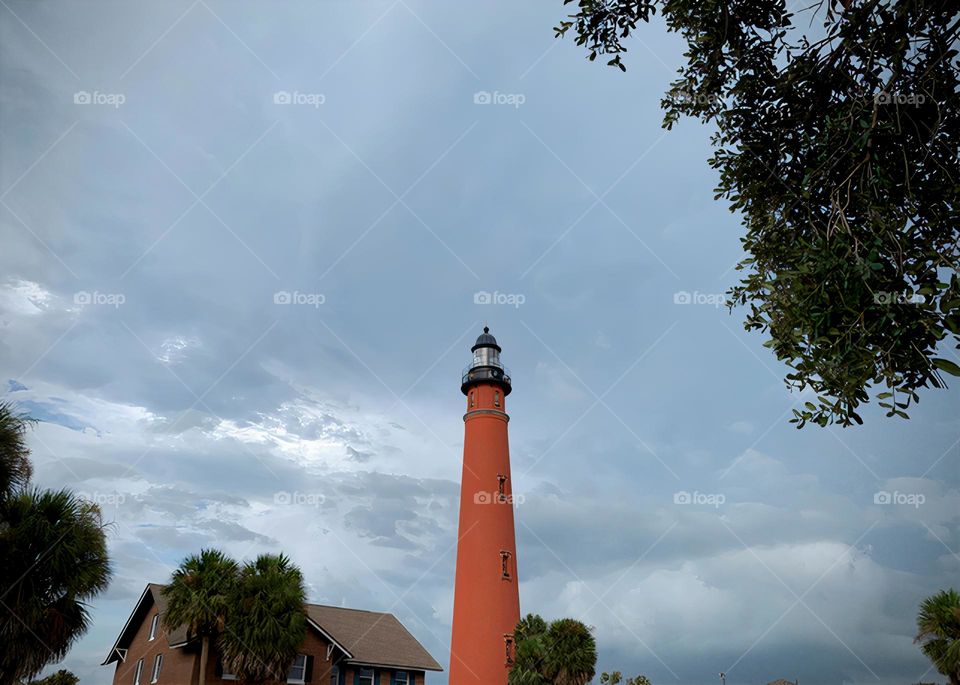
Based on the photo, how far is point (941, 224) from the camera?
29.9 feet

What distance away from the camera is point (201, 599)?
25922mm

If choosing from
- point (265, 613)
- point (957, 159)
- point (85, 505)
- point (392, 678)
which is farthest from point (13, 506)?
point (392, 678)

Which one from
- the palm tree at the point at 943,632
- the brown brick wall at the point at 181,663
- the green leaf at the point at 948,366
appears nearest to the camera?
the green leaf at the point at 948,366

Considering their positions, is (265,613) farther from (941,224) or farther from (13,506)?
(941,224)

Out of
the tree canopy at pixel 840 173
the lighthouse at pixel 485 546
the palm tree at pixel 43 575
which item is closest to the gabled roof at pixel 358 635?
the lighthouse at pixel 485 546

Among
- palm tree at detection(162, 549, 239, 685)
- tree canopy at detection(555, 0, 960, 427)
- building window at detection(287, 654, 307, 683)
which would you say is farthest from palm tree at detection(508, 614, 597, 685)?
tree canopy at detection(555, 0, 960, 427)

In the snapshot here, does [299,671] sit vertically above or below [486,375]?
below

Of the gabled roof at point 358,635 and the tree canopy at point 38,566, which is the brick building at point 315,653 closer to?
the gabled roof at point 358,635

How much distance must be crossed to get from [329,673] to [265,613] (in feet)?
31.9

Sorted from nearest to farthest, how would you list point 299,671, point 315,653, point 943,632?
1. point 943,632
2. point 299,671
3. point 315,653

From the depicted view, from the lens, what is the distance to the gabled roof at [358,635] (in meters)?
35.3

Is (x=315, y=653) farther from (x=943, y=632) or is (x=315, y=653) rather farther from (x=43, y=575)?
(x=943, y=632)

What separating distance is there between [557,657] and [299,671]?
12571 millimetres

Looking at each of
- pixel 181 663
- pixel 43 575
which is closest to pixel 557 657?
pixel 181 663
